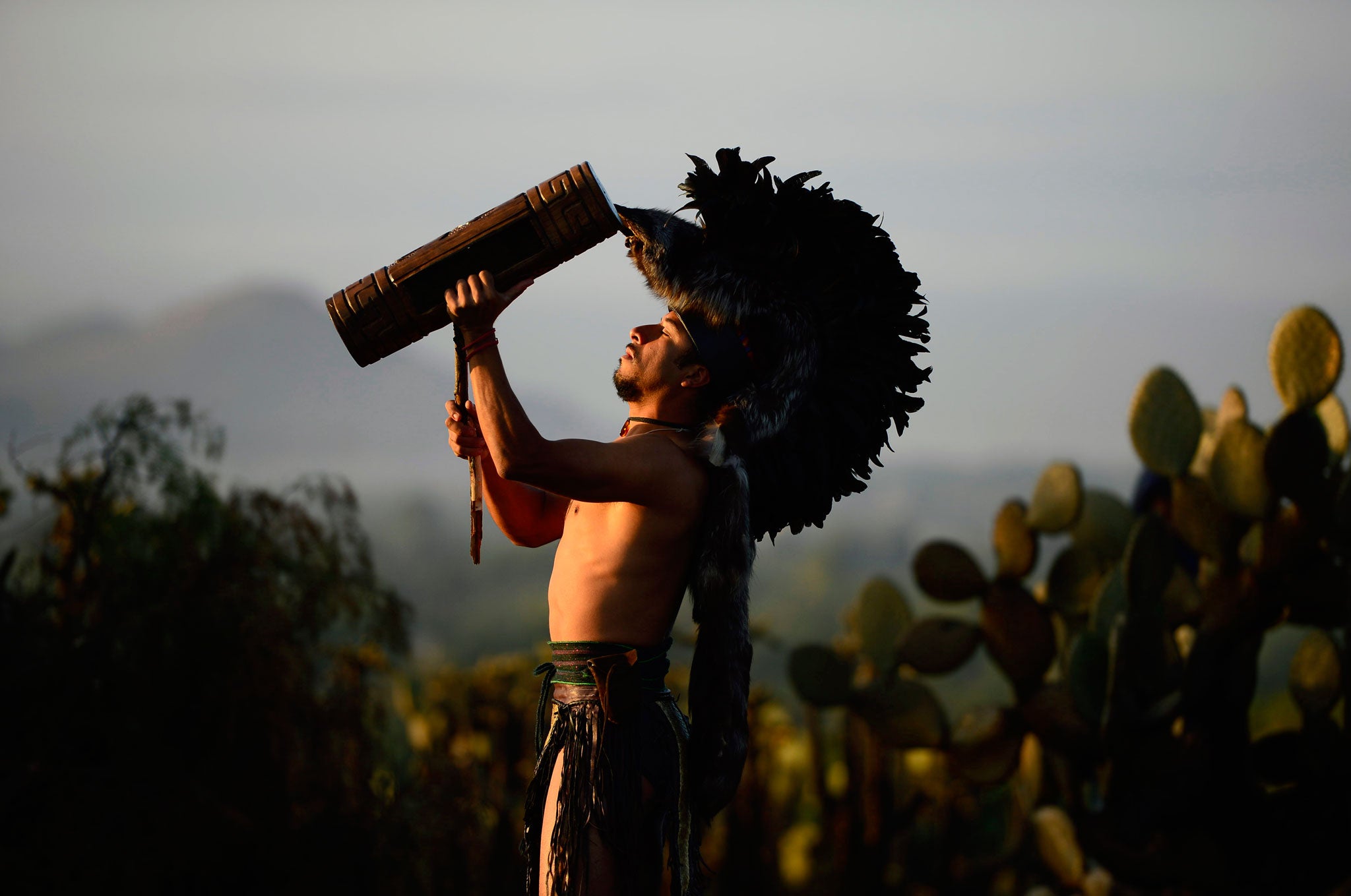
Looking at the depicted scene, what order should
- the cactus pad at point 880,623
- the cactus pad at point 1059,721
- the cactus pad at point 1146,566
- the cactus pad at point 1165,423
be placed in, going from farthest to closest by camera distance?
1. the cactus pad at point 880,623
2. the cactus pad at point 1165,423
3. the cactus pad at point 1059,721
4. the cactus pad at point 1146,566

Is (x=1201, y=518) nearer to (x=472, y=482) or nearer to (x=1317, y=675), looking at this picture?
(x=1317, y=675)

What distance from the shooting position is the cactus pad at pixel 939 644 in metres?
5.23

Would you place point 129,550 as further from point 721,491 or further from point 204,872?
point 721,491

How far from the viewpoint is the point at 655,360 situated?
8.11 feet

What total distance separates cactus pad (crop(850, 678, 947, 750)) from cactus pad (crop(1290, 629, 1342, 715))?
4.25ft

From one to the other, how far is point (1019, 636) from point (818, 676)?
0.80 meters

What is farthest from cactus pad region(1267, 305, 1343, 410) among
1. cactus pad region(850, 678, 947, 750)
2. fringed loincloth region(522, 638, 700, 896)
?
fringed loincloth region(522, 638, 700, 896)

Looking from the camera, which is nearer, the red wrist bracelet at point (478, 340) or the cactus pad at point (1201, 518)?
the red wrist bracelet at point (478, 340)

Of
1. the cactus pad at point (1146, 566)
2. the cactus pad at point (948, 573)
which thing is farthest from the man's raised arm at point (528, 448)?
the cactus pad at point (948, 573)

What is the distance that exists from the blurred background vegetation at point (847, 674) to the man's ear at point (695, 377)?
2641mm

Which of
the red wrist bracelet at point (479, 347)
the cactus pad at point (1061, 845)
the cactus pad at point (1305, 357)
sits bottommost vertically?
the cactus pad at point (1061, 845)

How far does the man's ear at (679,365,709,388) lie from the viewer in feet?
8.11

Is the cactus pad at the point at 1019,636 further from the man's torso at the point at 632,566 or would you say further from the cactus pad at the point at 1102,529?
the man's torso at the point at 632,566

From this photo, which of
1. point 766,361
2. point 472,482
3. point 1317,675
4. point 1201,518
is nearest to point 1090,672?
point 1201,518
